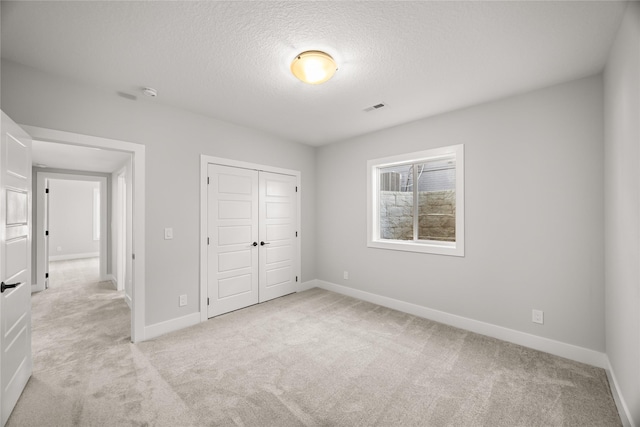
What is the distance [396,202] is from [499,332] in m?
2.10

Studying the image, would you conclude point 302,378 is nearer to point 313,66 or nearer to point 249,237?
point 249,237

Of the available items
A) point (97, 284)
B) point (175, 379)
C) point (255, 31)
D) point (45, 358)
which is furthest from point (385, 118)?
point (97, 284)

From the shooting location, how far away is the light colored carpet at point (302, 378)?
1.76 meters

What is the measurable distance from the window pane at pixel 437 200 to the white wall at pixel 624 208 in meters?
1.51

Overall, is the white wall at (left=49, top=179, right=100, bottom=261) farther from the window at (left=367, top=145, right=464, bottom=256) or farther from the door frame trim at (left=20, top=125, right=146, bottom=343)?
the window at (left=367, top=145, right=464, bottom=256)

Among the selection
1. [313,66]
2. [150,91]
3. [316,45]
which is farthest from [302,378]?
[150,91]

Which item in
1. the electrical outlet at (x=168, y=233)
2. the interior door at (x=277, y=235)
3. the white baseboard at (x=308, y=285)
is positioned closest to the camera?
the electrical outlet at (x=168, y=233)

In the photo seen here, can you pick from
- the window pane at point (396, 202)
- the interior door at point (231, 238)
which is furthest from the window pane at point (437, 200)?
the interior door at point (231, 238)

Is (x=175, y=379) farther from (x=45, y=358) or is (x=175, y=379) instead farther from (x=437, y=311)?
(x=437, y=311)

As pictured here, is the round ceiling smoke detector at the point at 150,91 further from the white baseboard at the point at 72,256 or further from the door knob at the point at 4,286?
the white baseboard at the point at 72,256

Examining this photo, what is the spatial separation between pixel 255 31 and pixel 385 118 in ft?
6.90

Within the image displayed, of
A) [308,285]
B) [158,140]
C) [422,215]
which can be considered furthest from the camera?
[308,285]

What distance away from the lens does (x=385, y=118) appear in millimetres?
3479

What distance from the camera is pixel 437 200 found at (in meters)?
3.75
